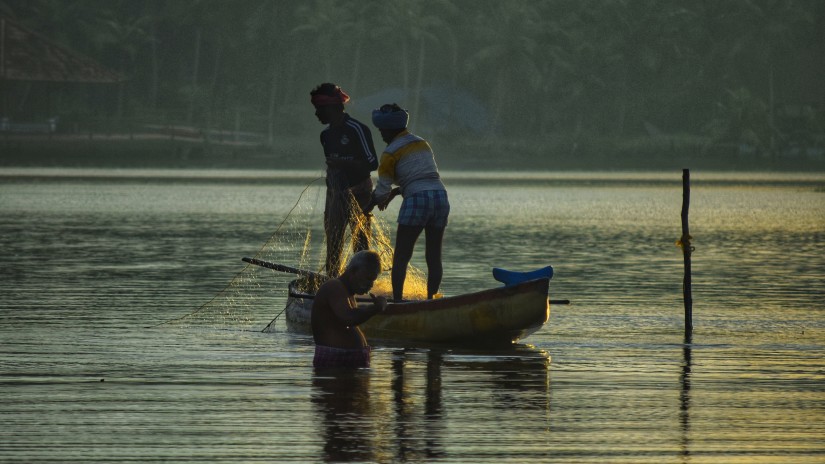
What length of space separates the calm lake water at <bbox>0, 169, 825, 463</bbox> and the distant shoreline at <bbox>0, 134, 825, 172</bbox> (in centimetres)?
5206

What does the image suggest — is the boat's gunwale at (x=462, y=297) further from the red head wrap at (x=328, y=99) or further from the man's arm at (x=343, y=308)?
the man's arm at (x=343, y=308)

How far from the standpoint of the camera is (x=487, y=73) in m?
106

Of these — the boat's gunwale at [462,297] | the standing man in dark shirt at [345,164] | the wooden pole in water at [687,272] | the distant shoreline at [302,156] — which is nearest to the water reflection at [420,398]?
the boat's gunwale at [462,297]

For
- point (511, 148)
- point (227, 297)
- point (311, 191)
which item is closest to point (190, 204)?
point (311, 191)

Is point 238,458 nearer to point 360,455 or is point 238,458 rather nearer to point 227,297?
point 360,455

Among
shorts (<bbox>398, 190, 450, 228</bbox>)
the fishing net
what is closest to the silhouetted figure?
shorts (<bbox>398, 190, 450, 228</bbox>)

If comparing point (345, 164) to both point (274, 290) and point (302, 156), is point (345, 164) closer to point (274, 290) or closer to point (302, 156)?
Answer: point (274, 290)

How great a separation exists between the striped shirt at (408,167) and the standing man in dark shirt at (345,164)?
0.73 m

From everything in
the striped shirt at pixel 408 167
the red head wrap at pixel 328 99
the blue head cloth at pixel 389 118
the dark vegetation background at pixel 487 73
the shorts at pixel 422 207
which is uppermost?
the dark vegetation background at pixel 487 73

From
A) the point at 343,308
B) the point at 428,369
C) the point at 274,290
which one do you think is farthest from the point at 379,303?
the point at 274,290

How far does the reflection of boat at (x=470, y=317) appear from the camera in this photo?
13.9 meters

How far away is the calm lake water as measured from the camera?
975 centimetres

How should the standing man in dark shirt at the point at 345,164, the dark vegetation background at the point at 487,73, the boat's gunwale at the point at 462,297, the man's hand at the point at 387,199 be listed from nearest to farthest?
the boat's gunwale at the point at 462,297 → the man's hand at the point at 387,199 → the standing man in dark shirt at the point at 345,164 → the dark vegetation background at the point at 487,73

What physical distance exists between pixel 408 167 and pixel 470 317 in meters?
1.33
